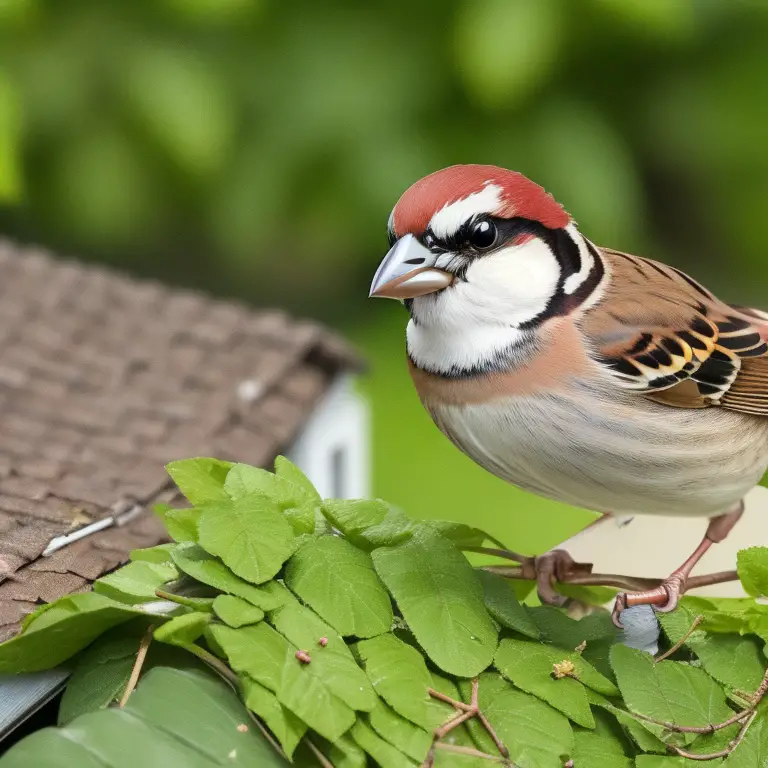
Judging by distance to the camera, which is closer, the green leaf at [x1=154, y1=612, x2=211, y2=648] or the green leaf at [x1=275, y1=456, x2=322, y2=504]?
the green leaf at [x1=154, y1=612, x2=211, y2=648]

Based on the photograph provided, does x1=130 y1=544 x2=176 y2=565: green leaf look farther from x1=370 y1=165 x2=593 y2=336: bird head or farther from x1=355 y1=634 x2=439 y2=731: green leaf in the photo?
x1=370 y1=165 x2=593 y2=336: bird head

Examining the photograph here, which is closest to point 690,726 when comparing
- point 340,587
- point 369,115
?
point 340,587

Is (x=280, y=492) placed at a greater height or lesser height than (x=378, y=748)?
greater

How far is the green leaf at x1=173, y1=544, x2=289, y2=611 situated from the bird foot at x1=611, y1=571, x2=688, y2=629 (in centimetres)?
44

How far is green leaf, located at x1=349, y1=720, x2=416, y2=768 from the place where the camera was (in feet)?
4.07

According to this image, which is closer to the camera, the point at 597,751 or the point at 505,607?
the point at 597,751

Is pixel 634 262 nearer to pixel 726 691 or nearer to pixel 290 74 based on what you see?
pixel 726 691

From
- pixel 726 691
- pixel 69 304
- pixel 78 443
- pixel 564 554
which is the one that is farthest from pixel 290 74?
pixel 726 691

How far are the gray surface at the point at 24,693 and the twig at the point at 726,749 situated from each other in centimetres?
68

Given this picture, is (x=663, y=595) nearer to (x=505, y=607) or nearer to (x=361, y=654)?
(x=505, y=607)

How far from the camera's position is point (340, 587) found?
137cm

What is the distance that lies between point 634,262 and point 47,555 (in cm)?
84

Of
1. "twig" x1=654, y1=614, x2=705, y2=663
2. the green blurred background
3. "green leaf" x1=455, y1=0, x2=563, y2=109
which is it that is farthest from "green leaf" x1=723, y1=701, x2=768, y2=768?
"green leaf" x1=455, y1=0, x2=563, y2=109

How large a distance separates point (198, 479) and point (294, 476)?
0.42 feet
